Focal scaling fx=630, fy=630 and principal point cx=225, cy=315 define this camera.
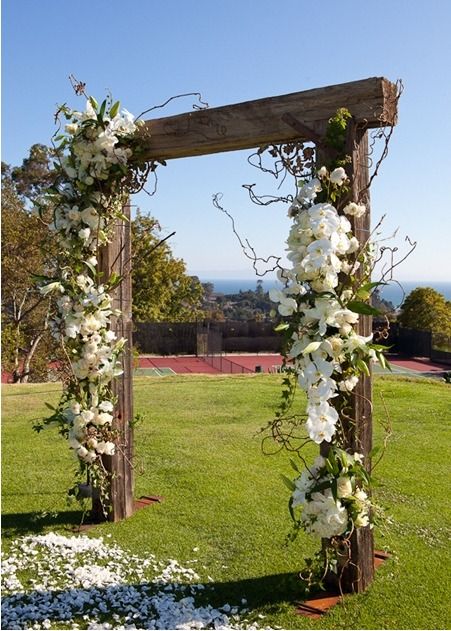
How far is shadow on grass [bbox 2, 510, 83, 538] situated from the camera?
12.7ft

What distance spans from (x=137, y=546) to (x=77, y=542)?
0.35 meters

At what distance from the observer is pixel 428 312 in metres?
32.0

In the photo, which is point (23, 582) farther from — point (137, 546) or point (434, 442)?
point (434, 442)

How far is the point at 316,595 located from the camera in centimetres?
301

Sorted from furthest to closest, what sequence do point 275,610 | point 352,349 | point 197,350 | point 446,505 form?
point 197,350 < point 446,505 < point 275,610 < point 352,349

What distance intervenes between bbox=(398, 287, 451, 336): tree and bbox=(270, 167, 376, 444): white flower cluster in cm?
3004

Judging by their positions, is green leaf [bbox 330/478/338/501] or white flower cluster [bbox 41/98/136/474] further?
white flower cluster [bbox 41/98/136/474]

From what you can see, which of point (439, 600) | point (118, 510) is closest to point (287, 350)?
point (439, 600)

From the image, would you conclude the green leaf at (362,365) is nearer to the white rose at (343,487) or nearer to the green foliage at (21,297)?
the white rose at (343,487)

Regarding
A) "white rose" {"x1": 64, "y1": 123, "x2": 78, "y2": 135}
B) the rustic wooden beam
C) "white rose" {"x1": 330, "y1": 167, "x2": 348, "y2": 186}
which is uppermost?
"white rose" {"x1": 64, "y1": 123, "x2": 78, "y2": 135}

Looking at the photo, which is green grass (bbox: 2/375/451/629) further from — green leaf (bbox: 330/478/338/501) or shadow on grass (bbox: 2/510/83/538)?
green leaf (bbox: 330/478/338/501)

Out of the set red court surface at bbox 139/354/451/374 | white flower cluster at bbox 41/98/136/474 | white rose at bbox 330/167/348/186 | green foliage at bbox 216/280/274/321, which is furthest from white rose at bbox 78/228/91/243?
green foliage at bbox 216/280/274/321

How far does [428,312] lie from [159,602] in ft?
101

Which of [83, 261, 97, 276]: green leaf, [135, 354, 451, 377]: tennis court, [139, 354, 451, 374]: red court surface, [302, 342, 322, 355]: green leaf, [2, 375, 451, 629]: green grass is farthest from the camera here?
[139, 354, 451, 374]: red court surface
